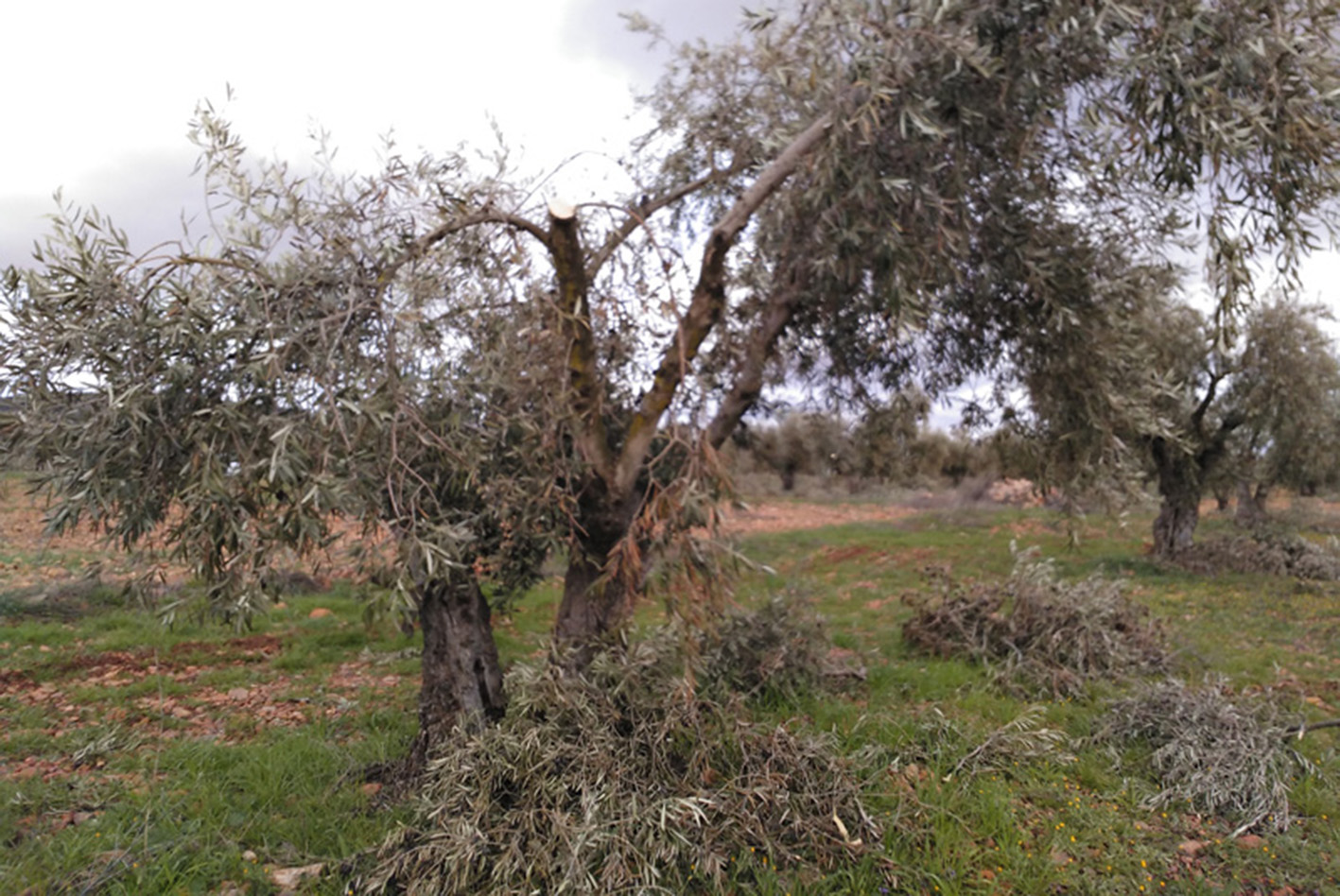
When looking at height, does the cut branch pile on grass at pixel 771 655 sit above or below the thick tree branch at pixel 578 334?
below

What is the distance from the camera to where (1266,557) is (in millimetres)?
14977

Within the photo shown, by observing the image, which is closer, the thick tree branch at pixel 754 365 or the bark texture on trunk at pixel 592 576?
the bark texture on trunk at pixel 592 576

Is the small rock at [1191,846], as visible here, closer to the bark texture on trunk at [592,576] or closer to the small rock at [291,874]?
the bark texture on trunk at [592,576]

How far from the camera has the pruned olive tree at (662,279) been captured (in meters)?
4.59

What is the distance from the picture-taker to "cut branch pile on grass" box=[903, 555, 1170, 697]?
8.05 metres

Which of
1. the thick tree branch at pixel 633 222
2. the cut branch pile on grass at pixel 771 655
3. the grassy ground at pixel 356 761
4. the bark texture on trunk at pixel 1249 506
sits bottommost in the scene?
the grassy ground at pixel 356 761

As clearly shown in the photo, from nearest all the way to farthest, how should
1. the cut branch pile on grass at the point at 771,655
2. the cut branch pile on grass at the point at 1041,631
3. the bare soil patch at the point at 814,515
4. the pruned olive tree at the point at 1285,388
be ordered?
the cut branch pile on grass at the point at 771,655 < the cut branch pile on grass at the point at 1041,631 < the pruned olive tree at the point at 1285,388 < the bare soil patch at the point at 814,515

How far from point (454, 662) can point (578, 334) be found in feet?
8.82

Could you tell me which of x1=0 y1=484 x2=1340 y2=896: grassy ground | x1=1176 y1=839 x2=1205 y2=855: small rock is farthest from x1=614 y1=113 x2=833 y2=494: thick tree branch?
x1=1176 y1=839 x2=1205 y2=855: small rock

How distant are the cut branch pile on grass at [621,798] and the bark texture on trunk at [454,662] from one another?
87cm

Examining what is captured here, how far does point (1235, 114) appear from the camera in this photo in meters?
5.48

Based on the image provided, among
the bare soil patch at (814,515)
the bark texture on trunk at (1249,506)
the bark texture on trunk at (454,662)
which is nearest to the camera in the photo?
the bark texture on trunk at (454,662)

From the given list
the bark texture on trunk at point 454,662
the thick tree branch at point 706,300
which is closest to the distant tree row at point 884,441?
the thick tree branch at point 706,300

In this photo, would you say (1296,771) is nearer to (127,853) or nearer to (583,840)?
(583,840)
